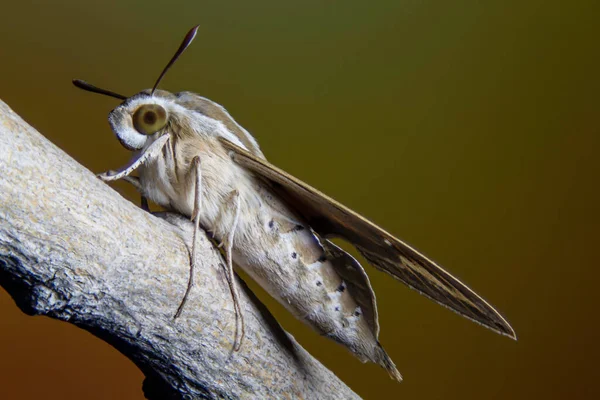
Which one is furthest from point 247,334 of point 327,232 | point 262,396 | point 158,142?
point 158,142

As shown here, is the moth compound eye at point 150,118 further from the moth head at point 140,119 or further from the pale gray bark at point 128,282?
the pale gray bark at point 128,282

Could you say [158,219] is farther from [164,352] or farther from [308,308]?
[308,308]

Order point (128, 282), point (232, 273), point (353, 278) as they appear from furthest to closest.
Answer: point (353, 278) → point (232, 273) → point (128, 282)

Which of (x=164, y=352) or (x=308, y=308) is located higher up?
(x=308, y=308)

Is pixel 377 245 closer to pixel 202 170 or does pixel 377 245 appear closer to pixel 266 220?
pixel 266 220

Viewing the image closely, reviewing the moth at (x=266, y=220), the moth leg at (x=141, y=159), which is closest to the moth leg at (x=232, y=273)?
the moth at (x=266, y=220)

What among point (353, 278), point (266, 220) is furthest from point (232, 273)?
point (353, 278)

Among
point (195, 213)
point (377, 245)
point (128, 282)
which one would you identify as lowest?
point (128, 282)
